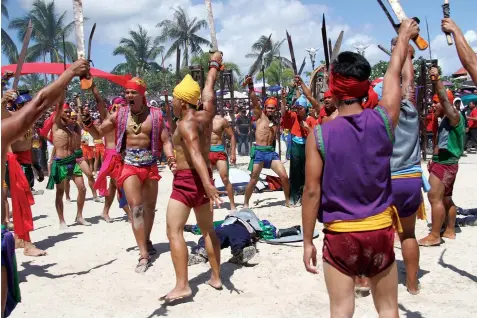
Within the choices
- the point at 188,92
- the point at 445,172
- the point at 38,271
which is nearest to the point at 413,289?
the point at 445,172

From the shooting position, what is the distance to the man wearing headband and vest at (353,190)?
8.72 feet

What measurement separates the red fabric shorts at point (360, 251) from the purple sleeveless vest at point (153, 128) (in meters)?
3.56

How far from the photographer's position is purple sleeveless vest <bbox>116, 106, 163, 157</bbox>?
590cm

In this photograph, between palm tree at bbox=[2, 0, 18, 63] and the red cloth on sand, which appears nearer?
the red cloth on sand

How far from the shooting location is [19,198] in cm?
571

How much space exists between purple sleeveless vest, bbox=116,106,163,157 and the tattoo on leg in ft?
2.23

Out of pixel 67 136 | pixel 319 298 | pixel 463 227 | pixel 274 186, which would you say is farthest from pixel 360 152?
pixel 274 186

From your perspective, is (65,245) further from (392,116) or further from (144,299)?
(392,116)

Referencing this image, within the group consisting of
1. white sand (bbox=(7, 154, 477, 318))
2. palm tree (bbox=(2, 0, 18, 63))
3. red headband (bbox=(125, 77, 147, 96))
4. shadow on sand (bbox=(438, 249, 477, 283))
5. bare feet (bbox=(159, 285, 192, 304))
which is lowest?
shadow on sand (bbox=(438, 249, 477, 283))

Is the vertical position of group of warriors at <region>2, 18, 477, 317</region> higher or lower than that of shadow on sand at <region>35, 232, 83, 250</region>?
higher

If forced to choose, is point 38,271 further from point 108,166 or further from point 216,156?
point 216,156

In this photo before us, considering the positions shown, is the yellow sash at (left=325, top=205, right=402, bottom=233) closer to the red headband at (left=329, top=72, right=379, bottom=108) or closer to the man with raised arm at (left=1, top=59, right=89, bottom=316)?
the red headband at (left=329, top=72, right=379, bottom=108)

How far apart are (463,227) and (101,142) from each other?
990cm

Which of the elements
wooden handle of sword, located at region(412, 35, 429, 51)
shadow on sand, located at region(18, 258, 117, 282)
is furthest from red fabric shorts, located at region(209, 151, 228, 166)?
wooden handle of sword, located at region(412, 35, 429, 51)
